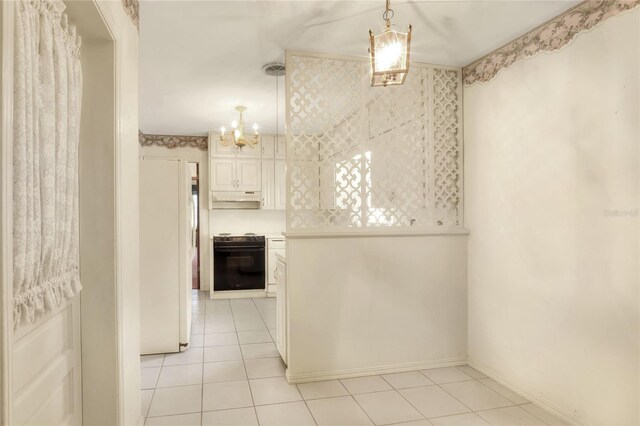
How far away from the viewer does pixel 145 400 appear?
2.59m

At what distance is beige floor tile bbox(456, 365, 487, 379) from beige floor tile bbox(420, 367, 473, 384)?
0.04 metres

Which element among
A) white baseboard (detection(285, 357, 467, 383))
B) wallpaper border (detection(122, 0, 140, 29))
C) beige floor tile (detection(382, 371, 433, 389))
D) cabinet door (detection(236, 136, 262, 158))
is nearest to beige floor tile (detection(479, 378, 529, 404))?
white baseboard (detection(285, 357, 467, 383))

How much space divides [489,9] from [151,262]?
11.0 ft

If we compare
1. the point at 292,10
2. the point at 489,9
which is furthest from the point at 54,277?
the point at 489,9

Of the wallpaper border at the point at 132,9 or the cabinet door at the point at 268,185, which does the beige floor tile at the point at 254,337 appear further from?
the wallpaper border at the point at 132,9

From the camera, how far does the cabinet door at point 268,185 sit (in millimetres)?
6102

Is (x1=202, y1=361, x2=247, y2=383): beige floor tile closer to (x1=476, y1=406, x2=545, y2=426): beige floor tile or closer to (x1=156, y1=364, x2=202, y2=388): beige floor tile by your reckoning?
(x1=156, y1=364, x2=202, y2=388): beige floor tile

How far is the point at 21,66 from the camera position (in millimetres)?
970

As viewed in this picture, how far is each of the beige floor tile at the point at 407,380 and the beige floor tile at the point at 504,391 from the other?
0.44m

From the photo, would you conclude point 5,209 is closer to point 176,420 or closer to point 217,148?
point 176,420

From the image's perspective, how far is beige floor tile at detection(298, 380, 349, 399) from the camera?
2.69 meters

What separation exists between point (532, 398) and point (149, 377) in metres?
2.86

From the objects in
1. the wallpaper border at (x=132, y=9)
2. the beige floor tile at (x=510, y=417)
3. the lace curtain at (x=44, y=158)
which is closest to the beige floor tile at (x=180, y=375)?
the lace curtain at (x=44, y=158)

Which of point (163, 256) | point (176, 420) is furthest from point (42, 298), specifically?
point (163, 256)
